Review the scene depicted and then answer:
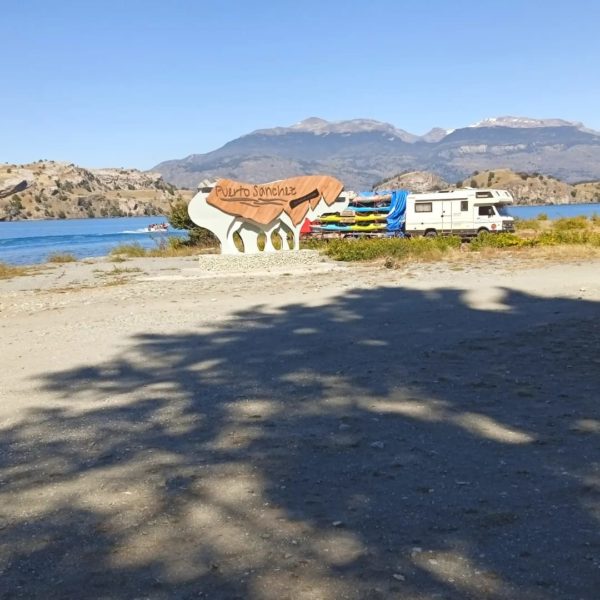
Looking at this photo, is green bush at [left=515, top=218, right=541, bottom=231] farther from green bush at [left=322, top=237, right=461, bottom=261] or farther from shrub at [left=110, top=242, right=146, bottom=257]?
shrub at [left=110, top=242, right=146, bottom=257]

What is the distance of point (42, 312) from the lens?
1411 centimetres

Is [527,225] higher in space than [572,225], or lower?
lower

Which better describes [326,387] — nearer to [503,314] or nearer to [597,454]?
[597,454]

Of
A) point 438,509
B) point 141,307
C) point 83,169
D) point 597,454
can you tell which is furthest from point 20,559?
point 83,169

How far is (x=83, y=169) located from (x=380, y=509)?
19569 centimetres

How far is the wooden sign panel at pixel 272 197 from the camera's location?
74.2 ft

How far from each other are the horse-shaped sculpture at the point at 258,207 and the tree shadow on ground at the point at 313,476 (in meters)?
14.3

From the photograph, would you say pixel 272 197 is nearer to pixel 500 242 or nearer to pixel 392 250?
pixel 392 250

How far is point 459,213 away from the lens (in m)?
34.3

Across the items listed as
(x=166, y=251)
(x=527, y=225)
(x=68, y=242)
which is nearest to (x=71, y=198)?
(x=68, y=242)

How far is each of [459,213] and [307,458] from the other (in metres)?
30.8

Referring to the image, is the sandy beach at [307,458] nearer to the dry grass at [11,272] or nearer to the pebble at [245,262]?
the pebble at [245,262]

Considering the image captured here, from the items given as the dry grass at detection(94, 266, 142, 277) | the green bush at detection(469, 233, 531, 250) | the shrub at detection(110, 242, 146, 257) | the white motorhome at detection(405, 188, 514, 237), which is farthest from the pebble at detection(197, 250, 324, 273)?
the shrub at detection(110, 242, 146, 257)

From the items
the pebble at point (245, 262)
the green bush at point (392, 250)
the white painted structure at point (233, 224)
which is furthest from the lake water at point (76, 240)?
the pebble at point (245, 262)
